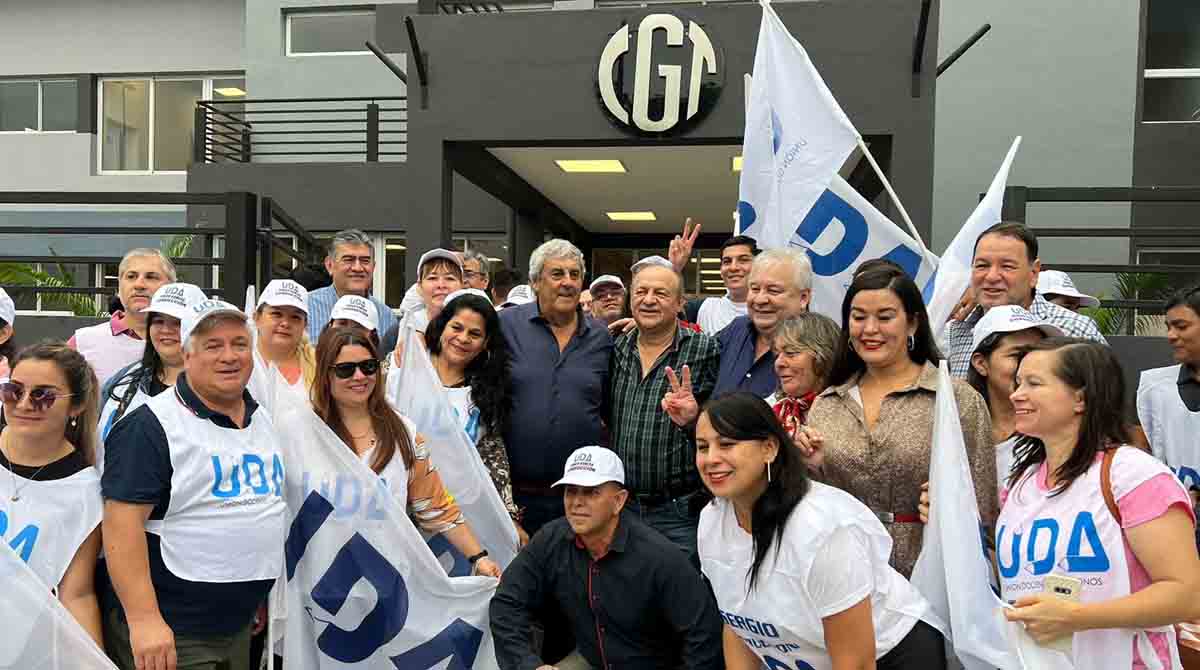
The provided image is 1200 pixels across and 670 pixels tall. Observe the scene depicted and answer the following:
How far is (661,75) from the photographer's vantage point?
34.7 feet

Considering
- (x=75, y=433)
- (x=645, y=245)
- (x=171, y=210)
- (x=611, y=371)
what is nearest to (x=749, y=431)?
(x=611, y=371)

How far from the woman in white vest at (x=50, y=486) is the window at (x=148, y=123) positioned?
18.9 m

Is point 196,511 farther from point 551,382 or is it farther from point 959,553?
point 959,553

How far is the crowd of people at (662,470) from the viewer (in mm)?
3225

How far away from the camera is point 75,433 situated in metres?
3.70

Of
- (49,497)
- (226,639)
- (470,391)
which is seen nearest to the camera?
(49,497)

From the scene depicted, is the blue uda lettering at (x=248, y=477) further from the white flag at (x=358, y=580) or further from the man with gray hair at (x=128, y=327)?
the man with gray hair at (x=128, y=327)

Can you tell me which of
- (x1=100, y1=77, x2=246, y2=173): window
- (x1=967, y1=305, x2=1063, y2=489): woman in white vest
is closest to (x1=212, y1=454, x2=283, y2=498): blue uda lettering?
(x1=967, y1=305, x2=1063, y2=489): woman in white vest

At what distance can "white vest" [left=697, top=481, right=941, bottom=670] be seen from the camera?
11.5 feet

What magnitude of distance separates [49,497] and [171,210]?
17.7 m

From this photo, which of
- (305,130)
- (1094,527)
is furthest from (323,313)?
(305,130)

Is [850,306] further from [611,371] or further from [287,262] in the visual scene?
[287,262]

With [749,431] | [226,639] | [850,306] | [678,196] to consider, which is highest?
[678,196]

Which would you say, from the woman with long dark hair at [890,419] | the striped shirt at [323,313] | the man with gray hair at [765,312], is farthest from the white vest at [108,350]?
the woman with long dark hair at [890,419]
